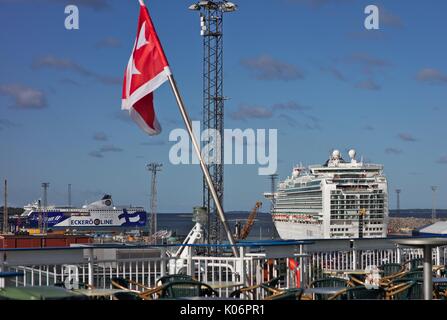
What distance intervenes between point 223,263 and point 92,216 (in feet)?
442

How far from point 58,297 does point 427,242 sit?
8.60ft

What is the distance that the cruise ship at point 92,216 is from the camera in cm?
13550

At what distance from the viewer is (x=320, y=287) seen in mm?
7570

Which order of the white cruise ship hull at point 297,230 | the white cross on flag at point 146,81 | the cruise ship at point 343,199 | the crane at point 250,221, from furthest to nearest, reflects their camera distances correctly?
the crane at point 250,221, the white cruise ship hull at point 297,230, the cruise ship at point 343,199, the white cross on flag at point 146,81

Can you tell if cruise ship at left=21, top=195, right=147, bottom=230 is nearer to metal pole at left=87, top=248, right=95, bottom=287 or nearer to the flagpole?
the flagpole

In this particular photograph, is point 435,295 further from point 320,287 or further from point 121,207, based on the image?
point 121,207

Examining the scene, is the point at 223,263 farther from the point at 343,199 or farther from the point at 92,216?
the point at 92,216

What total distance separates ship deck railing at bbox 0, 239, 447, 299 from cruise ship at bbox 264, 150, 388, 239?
6998cm

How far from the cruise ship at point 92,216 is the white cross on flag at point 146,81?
127 metres

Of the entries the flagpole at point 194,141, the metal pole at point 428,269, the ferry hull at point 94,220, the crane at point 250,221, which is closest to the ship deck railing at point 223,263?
the flagpole at point 194,141

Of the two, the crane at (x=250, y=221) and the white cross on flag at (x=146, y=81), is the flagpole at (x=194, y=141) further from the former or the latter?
the crane at (x=250, y=221)

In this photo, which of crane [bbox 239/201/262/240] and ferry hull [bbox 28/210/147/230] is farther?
ferry hull [bbox 28/210/147/230]

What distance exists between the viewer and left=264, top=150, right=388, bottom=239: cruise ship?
8111 cm

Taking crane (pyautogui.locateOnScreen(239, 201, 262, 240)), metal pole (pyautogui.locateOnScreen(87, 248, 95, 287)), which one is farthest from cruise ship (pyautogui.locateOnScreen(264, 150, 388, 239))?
metal pole (pyautogui.locateOnScreen(87, 248, 95, 287))
